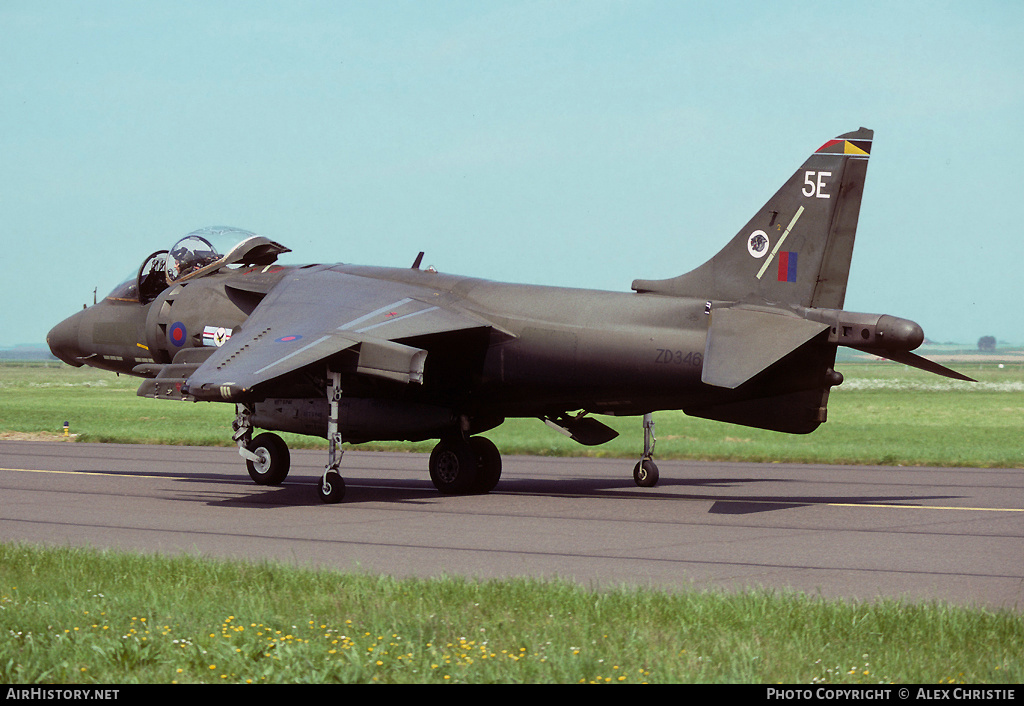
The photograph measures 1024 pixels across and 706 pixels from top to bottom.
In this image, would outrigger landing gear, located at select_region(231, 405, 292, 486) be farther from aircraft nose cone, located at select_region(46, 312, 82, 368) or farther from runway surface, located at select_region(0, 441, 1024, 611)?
aircraft nose cone, located at select_region(46, 312, 82, 368)

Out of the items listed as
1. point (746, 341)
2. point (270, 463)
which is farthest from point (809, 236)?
point (270, 463)

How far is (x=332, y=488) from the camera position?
54.8ft

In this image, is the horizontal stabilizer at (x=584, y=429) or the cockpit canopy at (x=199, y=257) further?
the cockpit canopy at (x=199, y=257)

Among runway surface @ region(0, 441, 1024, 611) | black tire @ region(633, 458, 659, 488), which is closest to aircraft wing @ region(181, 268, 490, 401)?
runway surface @ region(0, 441, 1024, 611)

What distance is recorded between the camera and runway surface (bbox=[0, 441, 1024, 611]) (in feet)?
34.4

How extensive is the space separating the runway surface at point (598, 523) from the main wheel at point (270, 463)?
1.32 ft

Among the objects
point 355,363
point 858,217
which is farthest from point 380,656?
point 858,217

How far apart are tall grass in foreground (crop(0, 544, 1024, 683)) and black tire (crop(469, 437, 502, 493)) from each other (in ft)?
29.8

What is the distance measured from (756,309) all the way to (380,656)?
404 inches

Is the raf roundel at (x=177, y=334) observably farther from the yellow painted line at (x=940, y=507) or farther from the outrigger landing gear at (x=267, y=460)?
the yellow painted line at (x=940, y=507)

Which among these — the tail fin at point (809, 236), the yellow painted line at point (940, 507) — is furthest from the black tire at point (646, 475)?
the tail fin at point (809, 236)

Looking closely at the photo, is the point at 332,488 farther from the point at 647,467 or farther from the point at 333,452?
the point at 647,467

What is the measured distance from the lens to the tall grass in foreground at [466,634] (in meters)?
6.42

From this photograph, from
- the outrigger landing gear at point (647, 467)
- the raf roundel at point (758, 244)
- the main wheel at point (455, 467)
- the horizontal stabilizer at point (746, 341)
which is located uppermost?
the raf roundel at point (758, 244)
